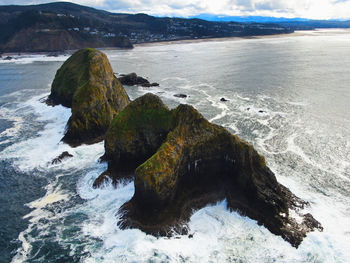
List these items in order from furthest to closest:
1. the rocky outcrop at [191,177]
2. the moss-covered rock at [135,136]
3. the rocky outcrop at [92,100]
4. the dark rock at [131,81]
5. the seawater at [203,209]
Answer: the dark rock at [131,81] < the rocky outcrop at [92,100] < the moss-covered rock at [135,136] < the rocky outcrop at [191,177] < the seawater at [203,209]

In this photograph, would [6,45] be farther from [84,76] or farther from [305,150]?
[305,150]

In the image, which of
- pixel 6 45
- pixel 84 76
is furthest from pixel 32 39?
pixel 84 76

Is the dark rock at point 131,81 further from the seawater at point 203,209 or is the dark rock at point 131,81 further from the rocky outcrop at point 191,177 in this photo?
the rocky outcrop at point 191,177

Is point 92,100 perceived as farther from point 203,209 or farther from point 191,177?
point 203,209

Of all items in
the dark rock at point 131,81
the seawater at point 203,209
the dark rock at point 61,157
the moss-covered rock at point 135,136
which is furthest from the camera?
the dark rock at point 131,81

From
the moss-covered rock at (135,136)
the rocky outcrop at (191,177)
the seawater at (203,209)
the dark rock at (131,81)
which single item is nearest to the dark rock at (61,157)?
the seawater at (203,209)

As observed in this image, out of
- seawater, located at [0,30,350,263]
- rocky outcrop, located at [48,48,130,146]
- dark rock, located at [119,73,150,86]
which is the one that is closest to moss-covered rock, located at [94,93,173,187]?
seawater, located at [0,30,350,263]

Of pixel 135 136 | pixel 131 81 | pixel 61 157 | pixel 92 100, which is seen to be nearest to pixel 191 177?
pixel 135 136

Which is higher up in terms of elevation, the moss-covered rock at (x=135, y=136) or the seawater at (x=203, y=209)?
the moss-covered rock at (x=135, y=136)
